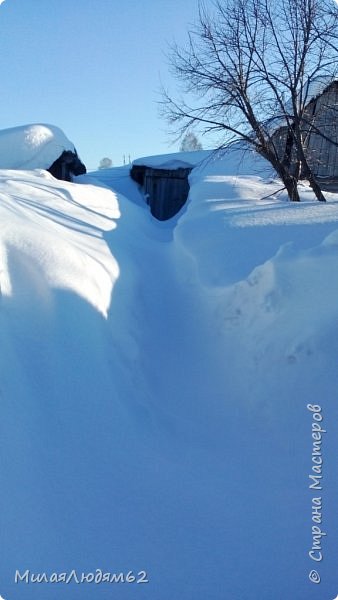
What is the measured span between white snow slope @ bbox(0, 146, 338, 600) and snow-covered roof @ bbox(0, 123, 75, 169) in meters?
10.5

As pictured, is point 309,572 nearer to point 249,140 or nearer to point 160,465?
point 160,465

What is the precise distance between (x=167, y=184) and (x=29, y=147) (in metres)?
4.72

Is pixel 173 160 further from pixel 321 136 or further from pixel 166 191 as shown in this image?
pixel 321 136

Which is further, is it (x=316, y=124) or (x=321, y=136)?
(x=316, y=124)

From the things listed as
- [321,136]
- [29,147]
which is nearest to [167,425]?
[321,136]

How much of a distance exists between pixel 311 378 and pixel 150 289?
262 centimetres

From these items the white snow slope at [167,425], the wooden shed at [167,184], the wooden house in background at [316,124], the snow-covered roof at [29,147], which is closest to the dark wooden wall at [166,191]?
the wooden shed at [167,184]

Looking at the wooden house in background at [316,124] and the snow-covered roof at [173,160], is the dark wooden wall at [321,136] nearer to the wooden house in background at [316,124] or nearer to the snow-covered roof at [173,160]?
the wooden house in background at [316,124]

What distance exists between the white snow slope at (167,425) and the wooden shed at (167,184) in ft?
34.6

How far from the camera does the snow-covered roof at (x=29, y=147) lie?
1405cm

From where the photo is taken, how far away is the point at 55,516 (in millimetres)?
2256

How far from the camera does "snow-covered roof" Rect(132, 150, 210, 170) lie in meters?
15.1

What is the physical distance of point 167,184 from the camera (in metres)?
15.3

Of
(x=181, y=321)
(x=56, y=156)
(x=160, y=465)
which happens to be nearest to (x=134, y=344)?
(x=181, y=321)
